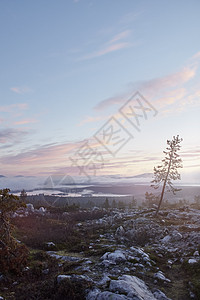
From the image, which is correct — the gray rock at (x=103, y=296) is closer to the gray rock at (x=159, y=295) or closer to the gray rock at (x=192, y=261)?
the gray rock at (x=159, y=295)

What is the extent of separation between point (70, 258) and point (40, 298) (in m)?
5.71

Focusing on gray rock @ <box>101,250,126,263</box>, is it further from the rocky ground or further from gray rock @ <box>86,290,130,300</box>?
gray rock @ <box>86,290,130,300</box>

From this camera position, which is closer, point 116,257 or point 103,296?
point 103,296

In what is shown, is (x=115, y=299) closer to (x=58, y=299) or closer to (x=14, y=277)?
(x=58, y=299)

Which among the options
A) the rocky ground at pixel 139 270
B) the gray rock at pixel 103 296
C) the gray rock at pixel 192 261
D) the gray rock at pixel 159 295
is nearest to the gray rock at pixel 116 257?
the rocky ground at pixel 139 270

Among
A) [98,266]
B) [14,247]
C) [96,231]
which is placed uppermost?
[14,247]

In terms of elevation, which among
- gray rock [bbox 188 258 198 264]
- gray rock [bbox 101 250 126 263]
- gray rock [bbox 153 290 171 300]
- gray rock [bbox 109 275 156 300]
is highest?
gray rock [bbox 109 275 156 300]

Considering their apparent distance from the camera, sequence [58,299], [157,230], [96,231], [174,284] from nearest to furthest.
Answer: [58,299]
[174,284]
[157,230]
[96,231]

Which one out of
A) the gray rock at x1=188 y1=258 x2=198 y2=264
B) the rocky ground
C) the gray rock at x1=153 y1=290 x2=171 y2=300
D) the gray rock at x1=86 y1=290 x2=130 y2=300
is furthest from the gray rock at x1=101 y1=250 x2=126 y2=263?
the gray rock at x1=86 y1=290 x2=130 y2=300

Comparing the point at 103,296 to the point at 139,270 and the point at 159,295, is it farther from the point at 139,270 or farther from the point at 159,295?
the point at 139,270

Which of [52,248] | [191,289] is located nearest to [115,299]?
[191,289]

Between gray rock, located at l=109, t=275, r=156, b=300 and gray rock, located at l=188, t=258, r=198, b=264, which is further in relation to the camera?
gray rock, located at l=188, t=258, r=198, b=264

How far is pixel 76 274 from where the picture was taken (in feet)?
31.7

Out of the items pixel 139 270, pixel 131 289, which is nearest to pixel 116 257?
pixel 139 270
